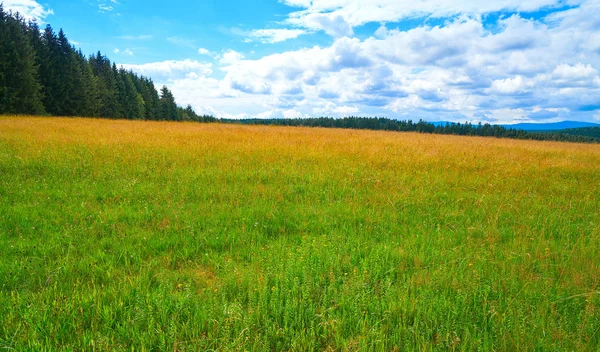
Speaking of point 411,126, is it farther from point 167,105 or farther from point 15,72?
point 15,72

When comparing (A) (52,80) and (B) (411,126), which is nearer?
(A) (52,80)

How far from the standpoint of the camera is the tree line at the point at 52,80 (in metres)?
32.2

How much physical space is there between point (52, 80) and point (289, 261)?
160 ft

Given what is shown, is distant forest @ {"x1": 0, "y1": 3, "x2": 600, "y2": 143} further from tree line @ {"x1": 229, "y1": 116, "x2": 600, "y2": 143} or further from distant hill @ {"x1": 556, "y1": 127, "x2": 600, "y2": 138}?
distant hill @ {"x1": 556, "y1": 127, "x2": 600, "y2": 138}

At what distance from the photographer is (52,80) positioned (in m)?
39.5

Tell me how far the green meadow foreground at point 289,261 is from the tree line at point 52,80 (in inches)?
1316

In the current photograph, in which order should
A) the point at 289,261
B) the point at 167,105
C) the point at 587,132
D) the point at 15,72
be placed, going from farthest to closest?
the point at 587,132 → the point at 167,105 → the point at 15,72 → the point at 289,261

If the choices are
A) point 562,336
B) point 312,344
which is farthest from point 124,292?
point 562,336

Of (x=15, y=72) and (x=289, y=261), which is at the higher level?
(x=15, y=72)

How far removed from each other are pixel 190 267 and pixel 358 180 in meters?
5.00

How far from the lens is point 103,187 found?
22.3 feet

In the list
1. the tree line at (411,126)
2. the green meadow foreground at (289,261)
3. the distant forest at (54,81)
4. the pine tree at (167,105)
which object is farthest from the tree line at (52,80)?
the green meadow foreground at (289,261)

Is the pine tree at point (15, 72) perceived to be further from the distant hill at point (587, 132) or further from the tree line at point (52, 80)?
the distant hill at point (587, 132)

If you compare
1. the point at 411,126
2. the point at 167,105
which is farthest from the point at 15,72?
the point at 411,126
